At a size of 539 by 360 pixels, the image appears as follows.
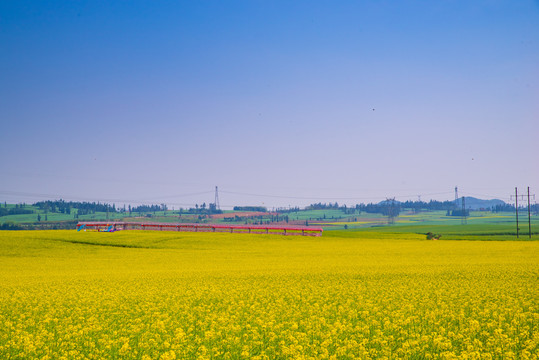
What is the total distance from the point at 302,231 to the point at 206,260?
120 ft

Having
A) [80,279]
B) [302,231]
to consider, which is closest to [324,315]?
[80,279]

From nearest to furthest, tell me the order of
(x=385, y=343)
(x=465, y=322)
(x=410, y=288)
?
(x=385, y=343) < (x=465, y=322) < (x=410, y=288)

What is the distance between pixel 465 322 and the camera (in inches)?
514

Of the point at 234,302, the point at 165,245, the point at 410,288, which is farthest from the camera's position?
the point at 165,245

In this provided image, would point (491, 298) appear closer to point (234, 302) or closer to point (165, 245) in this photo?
point (234, 302)

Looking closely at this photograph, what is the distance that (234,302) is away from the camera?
16750 mm

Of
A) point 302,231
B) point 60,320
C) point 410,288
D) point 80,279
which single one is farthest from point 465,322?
point 302,231

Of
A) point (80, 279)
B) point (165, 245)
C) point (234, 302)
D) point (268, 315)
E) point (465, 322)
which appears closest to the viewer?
point (465, 322)

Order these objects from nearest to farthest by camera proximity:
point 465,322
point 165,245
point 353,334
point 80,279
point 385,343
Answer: point 385,343 < point 353,334 < point 465,322 < point 80,279 < point 165,245

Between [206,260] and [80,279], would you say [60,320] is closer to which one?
[80,279]

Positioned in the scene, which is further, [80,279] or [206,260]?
[206,260]

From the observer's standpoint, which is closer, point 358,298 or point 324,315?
point 324,315

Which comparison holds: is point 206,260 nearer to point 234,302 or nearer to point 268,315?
point 234,302

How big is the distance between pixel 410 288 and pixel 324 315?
7.97 meters
